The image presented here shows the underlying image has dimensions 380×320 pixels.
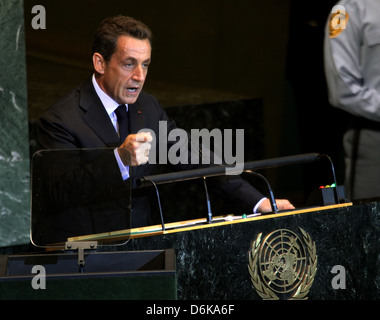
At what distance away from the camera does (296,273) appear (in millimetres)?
2686

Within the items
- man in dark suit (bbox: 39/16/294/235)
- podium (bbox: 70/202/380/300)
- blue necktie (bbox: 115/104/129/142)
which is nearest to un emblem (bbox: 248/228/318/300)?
podium (bbox: 70/202/380/300)

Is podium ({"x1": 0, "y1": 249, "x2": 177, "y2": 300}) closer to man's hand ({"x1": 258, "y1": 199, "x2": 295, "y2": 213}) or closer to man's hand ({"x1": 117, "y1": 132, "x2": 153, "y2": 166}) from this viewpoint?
man's hand ({"x1": 117, "y1": 132, "x2": 153, "y2": 166})

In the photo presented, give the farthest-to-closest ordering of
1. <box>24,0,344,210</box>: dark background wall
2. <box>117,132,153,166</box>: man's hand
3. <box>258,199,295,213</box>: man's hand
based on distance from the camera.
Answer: <box>24,0,344,210</box>: dark background wall < <box>258,199,295,213</box>: man's hand < <box>117,132,153,166</box>: man's hand

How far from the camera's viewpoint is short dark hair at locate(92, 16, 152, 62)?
126 inches

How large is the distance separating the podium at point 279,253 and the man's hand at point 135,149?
0.23 m

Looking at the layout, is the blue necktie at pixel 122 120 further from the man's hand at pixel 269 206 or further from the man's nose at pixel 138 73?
the man's hand at pixel 269 206

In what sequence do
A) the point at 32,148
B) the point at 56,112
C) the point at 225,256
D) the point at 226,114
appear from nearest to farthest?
the point at 225,256, the point at 56,112, the point at 32,148, the point at 226,114

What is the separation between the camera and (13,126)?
10.2 feet

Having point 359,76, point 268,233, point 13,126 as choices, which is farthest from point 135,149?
point 359,76

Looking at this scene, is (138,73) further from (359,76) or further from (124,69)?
(359,76)

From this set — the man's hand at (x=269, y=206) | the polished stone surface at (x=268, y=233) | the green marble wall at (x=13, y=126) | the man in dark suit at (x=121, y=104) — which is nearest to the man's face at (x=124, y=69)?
the man in dark suit at (x=121, y=104)
